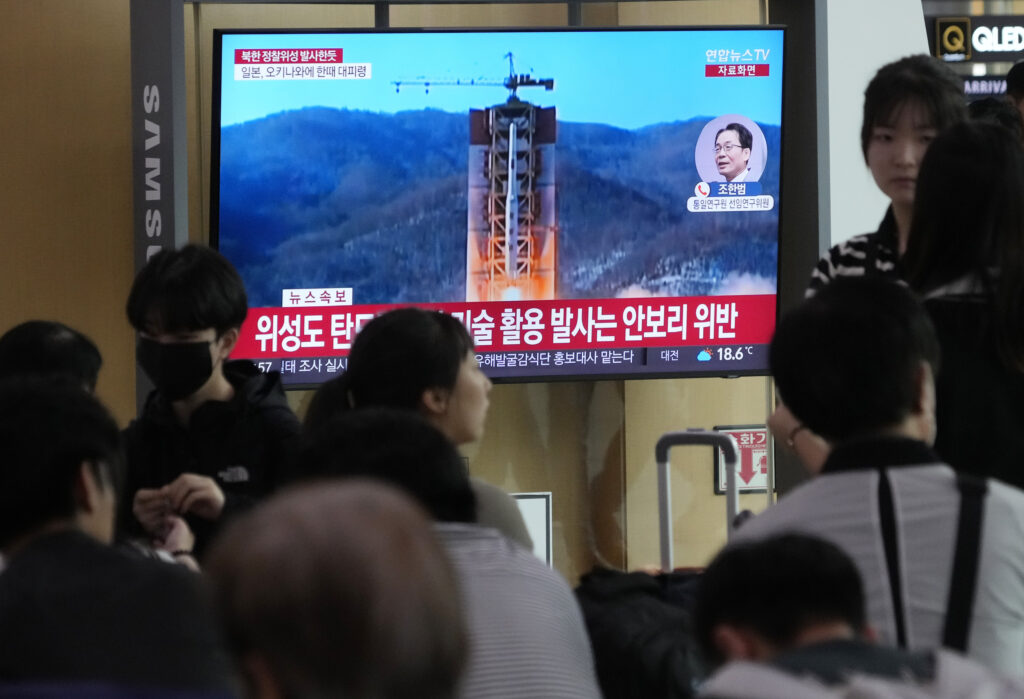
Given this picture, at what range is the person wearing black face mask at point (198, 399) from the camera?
2.99m

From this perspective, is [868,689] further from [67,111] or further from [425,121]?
[67,111]

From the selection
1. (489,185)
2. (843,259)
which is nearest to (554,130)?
(489,185)

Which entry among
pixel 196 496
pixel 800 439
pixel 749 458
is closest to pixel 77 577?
pixel 196 496

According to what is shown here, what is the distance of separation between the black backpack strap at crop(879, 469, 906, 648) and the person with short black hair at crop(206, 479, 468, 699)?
849 millimetres

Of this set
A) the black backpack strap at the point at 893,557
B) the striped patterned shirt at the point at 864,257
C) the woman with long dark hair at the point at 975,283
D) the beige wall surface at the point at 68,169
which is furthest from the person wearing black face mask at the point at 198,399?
the beige wall surface at the point at 68,169

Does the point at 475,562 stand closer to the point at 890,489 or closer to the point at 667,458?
the point at 890,489

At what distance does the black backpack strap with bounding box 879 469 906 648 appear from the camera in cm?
177

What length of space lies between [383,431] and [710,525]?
11.8ft

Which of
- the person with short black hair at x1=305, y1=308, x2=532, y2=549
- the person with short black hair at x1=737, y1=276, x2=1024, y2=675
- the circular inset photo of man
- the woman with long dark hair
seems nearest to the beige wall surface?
the circular inset photo of man

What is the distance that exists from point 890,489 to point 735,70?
130 inches

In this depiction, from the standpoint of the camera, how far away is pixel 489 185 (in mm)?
4812

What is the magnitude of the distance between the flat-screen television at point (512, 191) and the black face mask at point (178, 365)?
176 centimetres

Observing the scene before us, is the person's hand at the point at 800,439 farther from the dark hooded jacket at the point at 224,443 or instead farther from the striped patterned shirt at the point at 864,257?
the dark hooded jacket at the point at 224,443

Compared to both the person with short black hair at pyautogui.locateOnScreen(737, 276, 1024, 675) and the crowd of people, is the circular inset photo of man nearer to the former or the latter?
the crowd of people
